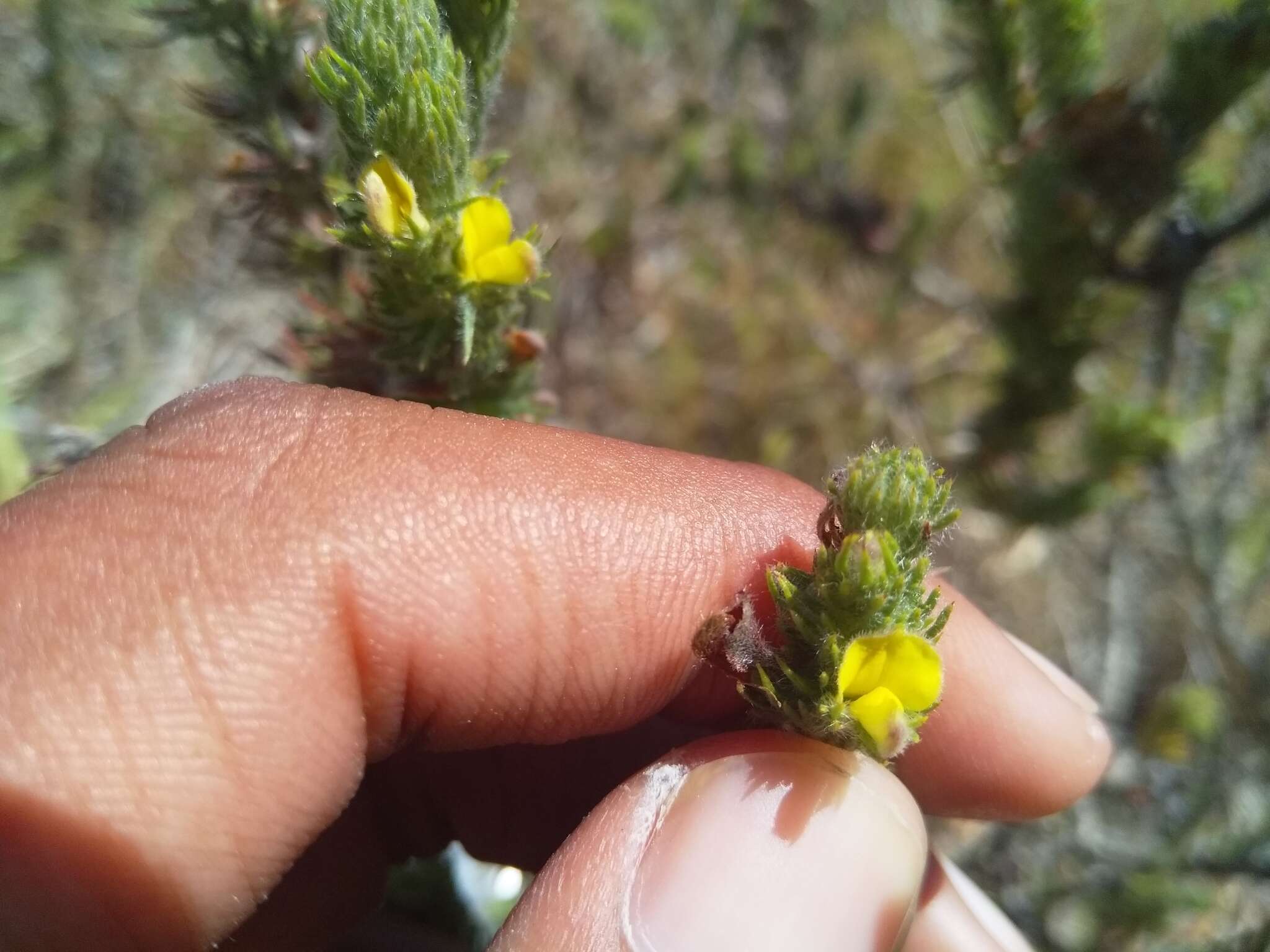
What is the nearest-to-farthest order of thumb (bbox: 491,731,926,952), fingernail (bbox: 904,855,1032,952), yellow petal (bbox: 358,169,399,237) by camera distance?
1. yellow petal (bbox: 358,169,399,237)
2. thumb (bbox: 491,731,926,952)
3. fingernail (bbox: 904,855,1032,952)

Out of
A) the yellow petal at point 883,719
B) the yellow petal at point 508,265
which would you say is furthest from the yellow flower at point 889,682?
the yellow petal at point 508,265

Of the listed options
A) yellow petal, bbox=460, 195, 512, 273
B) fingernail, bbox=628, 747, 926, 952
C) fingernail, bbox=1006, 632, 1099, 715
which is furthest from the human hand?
yellow petal, bbox=460, 195, 512, 273

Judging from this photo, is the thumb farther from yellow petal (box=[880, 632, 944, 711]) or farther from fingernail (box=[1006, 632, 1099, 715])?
fingernail (box=[1006, 632, 1099, 715])

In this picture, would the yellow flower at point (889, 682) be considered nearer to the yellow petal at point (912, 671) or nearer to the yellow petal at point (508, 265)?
the yellow petal at point (912, 671)

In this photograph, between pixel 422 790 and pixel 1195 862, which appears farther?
pixel 1195 862

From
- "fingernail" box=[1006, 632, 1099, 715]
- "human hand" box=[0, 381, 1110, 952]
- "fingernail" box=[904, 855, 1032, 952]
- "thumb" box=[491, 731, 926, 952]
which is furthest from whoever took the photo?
"fingernail" box=[1006, 632, 1099, 715]

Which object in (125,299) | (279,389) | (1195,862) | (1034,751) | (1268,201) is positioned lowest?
(1195,862)

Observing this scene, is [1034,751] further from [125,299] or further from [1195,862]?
[125,299]

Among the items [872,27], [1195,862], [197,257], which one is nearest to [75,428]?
[197,257]
